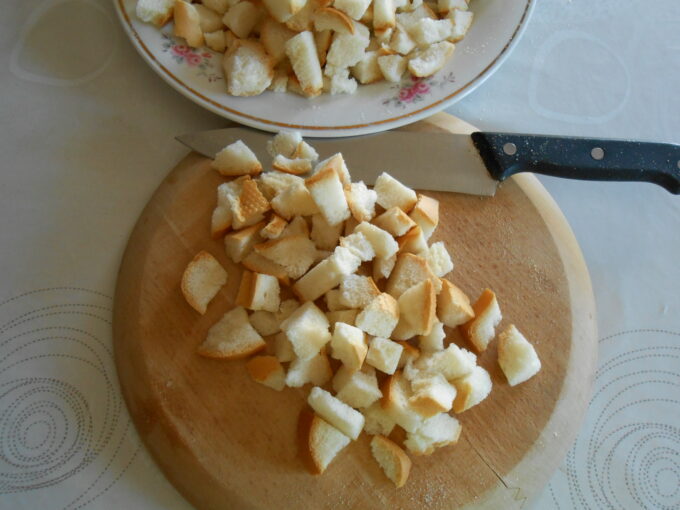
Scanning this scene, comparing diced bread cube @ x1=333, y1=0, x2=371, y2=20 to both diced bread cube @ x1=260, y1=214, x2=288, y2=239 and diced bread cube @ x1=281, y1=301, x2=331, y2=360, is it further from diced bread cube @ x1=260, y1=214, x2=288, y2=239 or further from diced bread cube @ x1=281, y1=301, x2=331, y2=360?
diced bread cube @ x1=281, y1=301, x2=331, y2=360

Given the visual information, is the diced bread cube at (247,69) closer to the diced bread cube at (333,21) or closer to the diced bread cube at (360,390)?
the diced bread cube at (333,21)

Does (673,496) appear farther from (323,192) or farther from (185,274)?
(185,274)

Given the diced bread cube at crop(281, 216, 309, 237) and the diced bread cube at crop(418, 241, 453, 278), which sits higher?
the diced bread cube at crop(281, 216, 309, 237)

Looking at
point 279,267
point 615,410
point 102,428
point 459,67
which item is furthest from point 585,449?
point 102,428

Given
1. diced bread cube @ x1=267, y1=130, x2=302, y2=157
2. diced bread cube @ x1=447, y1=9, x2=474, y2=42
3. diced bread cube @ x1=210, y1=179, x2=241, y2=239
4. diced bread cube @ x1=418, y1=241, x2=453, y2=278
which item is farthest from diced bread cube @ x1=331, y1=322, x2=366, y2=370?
diced bread cube @ x1=447, y1=9, x2=474, y2=42

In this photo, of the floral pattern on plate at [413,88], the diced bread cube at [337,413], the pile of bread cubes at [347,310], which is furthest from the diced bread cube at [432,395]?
the floral pattern on plate at [413,88]

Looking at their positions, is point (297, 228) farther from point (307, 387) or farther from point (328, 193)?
point (307, 387)
